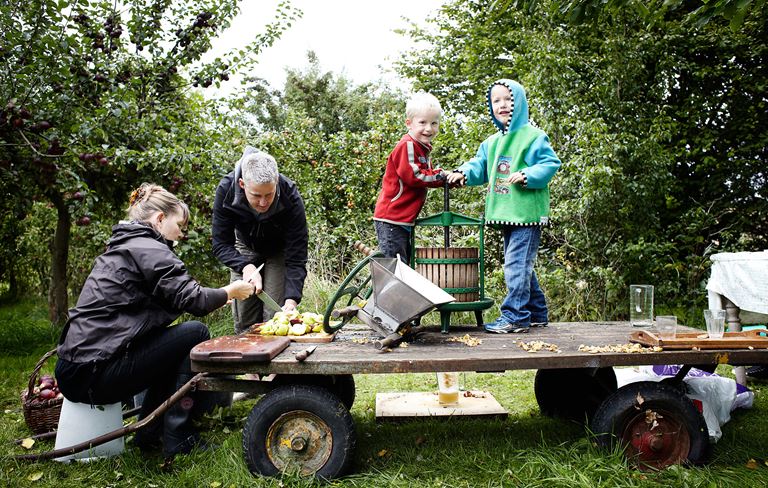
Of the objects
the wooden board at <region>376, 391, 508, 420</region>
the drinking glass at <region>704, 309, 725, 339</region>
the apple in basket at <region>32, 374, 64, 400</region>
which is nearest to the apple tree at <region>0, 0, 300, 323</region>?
the apple in basket at <region>32, 374, 64, 400</region>

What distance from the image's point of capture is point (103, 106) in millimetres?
4941

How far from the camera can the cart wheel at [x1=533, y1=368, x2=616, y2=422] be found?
3648mm

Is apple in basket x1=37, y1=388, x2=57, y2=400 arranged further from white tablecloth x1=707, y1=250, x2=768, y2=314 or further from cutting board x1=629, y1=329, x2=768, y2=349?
white tablecloth x1=707, y1=250, x2=768, y2=314

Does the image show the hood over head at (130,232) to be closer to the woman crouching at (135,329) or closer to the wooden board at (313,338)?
the woman crouching at (135,329)

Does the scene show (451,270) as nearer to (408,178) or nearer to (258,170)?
(408,178)

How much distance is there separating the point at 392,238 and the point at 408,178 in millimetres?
423

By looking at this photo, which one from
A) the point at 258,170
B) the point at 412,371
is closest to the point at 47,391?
the point at 258,170

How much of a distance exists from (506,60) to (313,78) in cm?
1284

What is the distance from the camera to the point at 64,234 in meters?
6.15

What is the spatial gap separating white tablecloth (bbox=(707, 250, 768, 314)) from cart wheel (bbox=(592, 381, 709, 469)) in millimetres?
1667

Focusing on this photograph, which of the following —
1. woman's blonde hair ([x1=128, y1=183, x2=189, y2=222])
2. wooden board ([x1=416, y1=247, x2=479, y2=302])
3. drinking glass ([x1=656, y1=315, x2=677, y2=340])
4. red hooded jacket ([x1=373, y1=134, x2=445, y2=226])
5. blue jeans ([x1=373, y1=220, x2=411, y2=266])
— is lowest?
drinking glass ([x1=656, y1=315, x2=677, y2=340])

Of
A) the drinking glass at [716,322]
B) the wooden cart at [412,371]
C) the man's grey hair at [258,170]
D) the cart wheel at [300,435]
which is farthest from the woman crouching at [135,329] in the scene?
the drinking glass at [716,322]

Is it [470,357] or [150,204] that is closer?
[470,357]

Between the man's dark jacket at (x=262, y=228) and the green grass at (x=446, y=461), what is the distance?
1.02 metres
